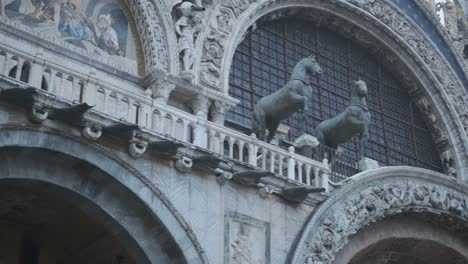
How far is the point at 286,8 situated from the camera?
794 inches

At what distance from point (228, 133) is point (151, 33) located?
4132 millimetres

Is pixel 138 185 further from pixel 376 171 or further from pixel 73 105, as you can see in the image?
pixel 376 171

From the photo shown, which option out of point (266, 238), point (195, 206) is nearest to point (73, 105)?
point (195, 206)

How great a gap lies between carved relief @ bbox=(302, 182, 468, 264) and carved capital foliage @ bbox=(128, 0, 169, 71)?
481 cm

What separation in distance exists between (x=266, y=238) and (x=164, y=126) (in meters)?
2.55

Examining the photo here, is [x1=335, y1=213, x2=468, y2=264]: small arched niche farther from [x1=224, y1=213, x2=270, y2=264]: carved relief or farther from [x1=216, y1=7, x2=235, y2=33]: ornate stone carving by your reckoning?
[x1=216, y1=7, x2=235, y2=33]: ornate stone carving

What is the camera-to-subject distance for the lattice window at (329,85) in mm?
19297

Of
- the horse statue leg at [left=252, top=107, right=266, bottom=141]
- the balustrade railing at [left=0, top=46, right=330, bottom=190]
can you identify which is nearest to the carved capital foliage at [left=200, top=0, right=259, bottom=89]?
the horse statue leg at [left=252, top=107, right=266, bottom=141]

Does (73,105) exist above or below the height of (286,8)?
below

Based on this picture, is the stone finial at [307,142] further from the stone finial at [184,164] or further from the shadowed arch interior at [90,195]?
the shadowed arch interior at [90,195]

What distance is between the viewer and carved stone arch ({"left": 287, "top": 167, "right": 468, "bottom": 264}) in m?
13.9

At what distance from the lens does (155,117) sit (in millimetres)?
12734

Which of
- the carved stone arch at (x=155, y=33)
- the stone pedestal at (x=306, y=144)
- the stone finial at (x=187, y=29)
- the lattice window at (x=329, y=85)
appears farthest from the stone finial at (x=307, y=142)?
the carved stone arch at (x=155, y=33)

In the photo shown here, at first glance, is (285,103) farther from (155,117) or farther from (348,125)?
(155,117)
